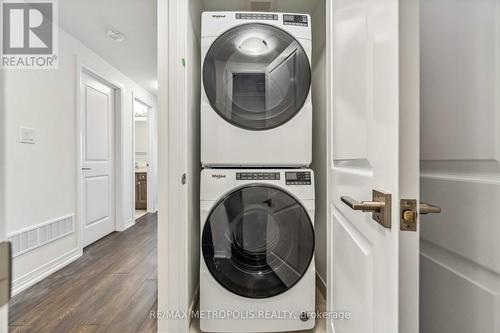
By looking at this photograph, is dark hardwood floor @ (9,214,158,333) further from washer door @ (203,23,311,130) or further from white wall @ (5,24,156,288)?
washer door @ (203,23,311,130)

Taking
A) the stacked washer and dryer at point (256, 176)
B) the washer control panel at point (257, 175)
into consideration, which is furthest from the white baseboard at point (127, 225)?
the washer control panel at point (257, 175)

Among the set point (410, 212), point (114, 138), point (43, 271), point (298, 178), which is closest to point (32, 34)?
point (114, 138)

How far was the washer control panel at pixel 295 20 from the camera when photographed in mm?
1302

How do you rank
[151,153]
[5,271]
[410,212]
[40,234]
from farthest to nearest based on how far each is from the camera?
[151,153] < [40,234] < [410,212] < [5,271]

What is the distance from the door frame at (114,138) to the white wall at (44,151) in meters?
0.03

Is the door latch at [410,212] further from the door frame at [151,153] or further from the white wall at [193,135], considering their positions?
the door frame at [151,153]

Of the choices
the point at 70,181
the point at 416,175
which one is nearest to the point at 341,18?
the point at 416,175

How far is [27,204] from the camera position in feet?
6.01

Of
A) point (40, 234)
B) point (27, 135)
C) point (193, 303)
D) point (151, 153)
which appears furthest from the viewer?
point (151, 153)

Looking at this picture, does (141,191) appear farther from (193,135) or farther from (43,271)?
(193,135)

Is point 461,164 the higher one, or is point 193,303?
point 461,164

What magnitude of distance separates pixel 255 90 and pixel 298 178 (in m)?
0.56

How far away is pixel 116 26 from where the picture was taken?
2.16 meters

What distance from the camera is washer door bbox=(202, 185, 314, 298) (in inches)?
48.2
